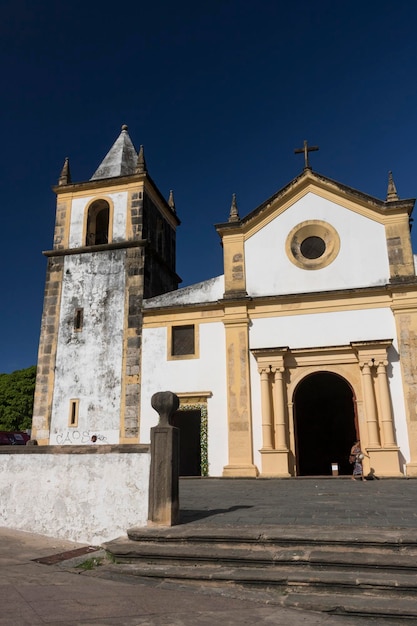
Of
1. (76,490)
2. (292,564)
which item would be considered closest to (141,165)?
(76,490)

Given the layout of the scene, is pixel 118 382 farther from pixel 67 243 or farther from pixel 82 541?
pixel 82 541

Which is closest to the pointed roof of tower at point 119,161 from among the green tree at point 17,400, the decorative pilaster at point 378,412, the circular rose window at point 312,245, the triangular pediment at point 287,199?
the triangular pediment at point 287,199

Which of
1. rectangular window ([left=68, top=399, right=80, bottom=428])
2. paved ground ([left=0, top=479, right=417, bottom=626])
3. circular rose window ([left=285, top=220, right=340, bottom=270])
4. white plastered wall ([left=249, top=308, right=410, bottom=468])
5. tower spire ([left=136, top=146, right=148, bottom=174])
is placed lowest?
paved ground ([left=0, top=479, right=417, bottom=626])

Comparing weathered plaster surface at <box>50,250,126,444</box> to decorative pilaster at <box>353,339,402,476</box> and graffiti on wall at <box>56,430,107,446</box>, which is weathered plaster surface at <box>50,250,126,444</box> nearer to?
graffiti on wall at <box>56,430,107,446</box>

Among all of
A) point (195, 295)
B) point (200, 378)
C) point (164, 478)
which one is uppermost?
point (195, 295)

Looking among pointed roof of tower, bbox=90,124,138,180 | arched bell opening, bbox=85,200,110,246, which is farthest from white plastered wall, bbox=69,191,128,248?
pointed roof of tower, bbox=90,124,138,180

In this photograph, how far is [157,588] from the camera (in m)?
5.52

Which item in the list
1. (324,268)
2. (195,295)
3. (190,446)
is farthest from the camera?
(190,446)

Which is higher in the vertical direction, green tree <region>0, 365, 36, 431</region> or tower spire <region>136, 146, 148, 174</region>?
tower spire <region>136, 146, 148, 174</region>

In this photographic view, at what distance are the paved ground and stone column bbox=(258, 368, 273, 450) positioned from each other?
6851 millimetres

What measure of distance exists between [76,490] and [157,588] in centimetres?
264

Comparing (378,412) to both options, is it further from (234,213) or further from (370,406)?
(234,213)

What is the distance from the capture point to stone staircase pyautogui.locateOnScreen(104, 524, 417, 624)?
5.07m

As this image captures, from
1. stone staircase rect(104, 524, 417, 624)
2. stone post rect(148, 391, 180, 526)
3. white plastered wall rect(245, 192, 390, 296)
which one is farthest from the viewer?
white plastered wall rect(245, 192, 390, 296)
